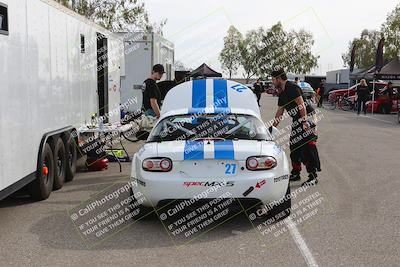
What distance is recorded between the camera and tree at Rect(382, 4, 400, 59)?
57.2 metres

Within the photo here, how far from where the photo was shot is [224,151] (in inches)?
215

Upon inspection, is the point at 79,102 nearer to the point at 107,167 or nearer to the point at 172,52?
the point at 107,167

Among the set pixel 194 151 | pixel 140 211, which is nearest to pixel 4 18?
pixel 194 151

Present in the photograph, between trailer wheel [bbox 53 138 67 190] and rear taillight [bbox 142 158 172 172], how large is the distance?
2305mm

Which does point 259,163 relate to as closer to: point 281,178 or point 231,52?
point 281,178

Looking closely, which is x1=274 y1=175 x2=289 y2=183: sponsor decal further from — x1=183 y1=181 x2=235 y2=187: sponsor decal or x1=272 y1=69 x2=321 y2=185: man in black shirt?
A: x1=272 y1=69 x2=321 y2=185: man in black shirt

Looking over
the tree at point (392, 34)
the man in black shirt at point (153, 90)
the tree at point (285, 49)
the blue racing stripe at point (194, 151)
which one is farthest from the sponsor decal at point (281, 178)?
the tree at point (392, 34)

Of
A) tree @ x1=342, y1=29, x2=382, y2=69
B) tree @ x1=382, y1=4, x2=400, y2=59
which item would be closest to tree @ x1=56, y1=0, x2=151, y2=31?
tree @ x1=382, y1=4, x2=400, y2=59

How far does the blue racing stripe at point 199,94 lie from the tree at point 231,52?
6010 cm

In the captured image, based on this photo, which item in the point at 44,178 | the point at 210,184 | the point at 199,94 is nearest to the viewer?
the point at 210,184

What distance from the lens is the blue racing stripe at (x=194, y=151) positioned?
Result: 5.44 m

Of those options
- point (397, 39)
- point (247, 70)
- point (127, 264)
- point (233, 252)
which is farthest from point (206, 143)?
point (247, 70)

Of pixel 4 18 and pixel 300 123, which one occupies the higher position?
pixel 4 18

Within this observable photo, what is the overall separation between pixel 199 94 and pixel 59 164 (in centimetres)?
242
